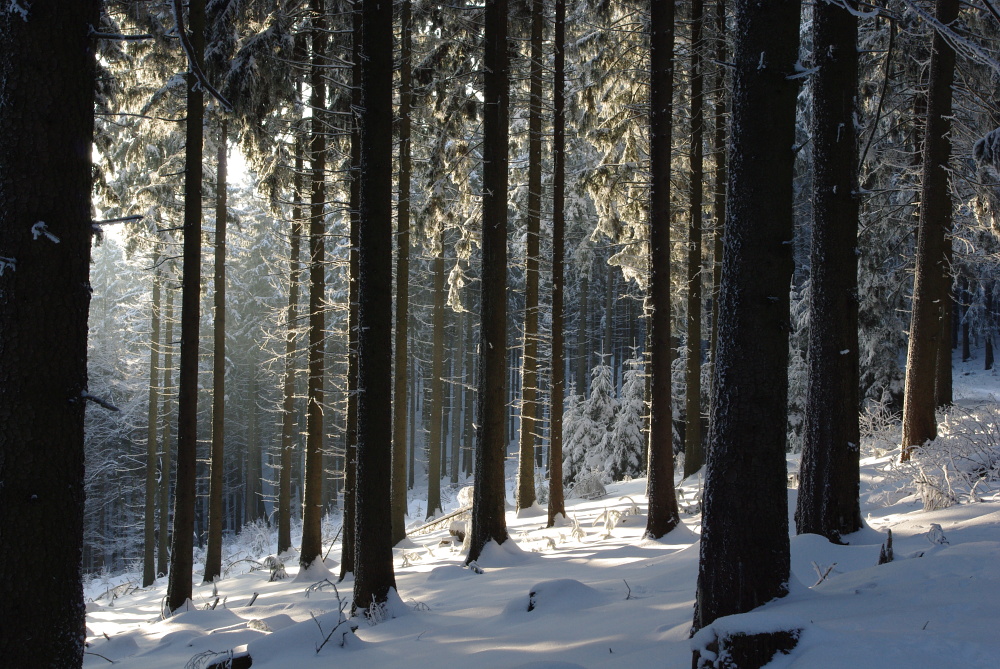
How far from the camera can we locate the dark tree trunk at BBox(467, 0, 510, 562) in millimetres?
9430

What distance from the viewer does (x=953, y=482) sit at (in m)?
7.66

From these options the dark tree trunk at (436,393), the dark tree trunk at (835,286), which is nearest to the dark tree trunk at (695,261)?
the dark tree trunk at (835,286)

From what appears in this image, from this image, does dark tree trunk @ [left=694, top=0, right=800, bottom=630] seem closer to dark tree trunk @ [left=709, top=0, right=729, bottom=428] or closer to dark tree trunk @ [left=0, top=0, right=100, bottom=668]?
dark tree trunk @ [left=0, top=0, right=100, bottom=668]

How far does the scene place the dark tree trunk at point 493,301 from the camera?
943 centimetres

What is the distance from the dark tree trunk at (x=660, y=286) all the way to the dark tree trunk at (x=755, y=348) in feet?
18.4

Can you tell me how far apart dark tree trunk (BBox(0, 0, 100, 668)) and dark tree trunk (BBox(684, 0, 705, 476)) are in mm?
10520

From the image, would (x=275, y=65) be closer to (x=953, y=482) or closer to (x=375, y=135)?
(x=375, y=135)

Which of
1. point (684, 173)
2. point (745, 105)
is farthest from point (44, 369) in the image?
A: point (684, 173)

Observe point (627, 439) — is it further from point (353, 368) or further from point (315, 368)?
point (353, 368)

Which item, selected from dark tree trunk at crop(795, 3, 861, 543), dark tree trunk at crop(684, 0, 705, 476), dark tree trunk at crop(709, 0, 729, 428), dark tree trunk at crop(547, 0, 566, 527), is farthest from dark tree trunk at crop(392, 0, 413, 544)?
dark tree trunk at crop(795, 3, 861, 543)

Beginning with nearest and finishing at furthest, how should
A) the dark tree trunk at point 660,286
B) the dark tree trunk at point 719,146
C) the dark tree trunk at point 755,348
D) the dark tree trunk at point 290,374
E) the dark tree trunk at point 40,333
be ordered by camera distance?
the dark tree trunk at point 40,333 → the dark tree trunk at point 755,348 → the dark tree trunk at point 660,286 → the dark tree trunk at point 719,146 → the dark tree trunk at point 290,374

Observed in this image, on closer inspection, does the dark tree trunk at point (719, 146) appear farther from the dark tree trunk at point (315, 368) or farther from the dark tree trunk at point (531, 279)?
the dark tree trunk at point (315, 368)

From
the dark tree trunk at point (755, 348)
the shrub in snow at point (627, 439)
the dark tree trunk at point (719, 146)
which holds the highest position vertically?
the dark tree trunk at point (719, 146)

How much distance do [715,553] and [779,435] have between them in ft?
2.93
